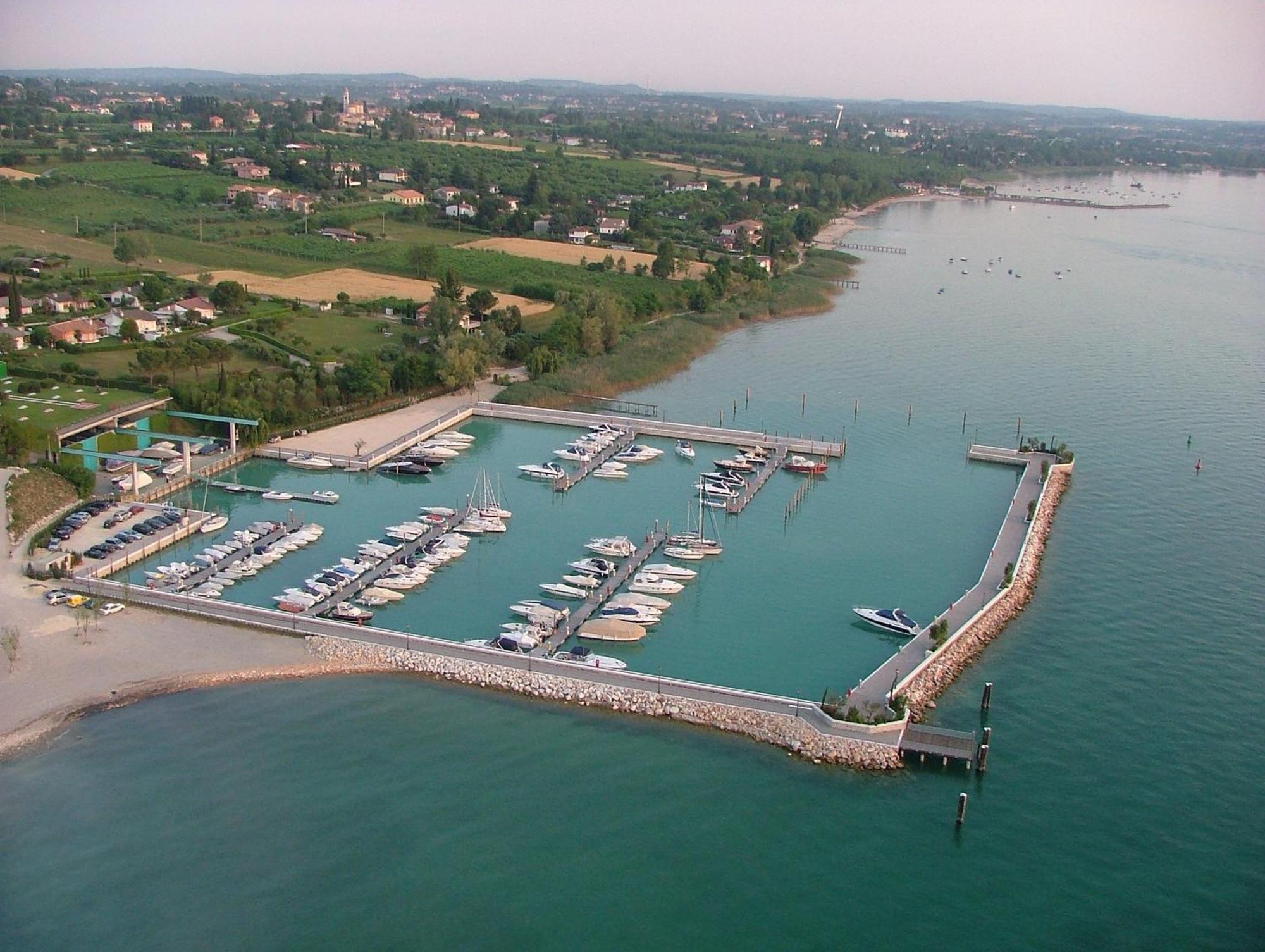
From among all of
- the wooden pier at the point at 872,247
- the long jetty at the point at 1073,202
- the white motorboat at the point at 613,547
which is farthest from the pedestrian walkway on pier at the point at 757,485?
the long jetty at the point at 1073,202

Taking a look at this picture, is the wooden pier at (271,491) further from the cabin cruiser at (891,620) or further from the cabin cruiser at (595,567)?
the cabin cruiser at (891,620)

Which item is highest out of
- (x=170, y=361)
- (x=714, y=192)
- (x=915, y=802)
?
(x=714, y=192)

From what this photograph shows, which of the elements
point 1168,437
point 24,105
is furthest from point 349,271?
point 24,105

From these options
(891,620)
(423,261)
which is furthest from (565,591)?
(423,261)

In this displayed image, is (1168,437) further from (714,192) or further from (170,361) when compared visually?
(714,192)

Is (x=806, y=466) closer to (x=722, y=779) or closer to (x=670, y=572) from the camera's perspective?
(x=670, y=572)

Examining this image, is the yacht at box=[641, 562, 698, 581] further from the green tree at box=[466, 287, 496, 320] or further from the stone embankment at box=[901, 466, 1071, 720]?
the green tree at box=[466, 287, 496, 320]

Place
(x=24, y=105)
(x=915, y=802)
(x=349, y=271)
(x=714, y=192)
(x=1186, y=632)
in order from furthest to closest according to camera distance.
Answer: (x=24, y=105) → (x=714, y=192) → (x=349, y=271) → (x=1186, y=632) → (x=915, y=802)
